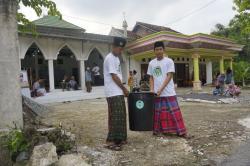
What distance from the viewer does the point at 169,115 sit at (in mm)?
5141

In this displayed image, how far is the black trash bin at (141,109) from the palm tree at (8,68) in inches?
73.8

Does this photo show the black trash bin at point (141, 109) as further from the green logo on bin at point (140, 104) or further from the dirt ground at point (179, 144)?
the dirt ground at point (179, 144)

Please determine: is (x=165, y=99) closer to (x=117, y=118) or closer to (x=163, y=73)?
(x=163, y=73)

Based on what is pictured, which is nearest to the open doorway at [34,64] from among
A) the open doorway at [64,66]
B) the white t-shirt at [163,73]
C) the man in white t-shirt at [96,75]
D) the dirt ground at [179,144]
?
the open doorway at [64,66]

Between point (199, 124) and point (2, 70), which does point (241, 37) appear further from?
point (2, 70)

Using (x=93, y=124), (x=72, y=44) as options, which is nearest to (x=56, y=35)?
(x=72, y=44)

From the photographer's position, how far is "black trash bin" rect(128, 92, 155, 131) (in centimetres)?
480

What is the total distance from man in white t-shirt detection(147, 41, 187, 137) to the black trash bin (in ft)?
1.00

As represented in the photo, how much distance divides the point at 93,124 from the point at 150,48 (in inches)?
467

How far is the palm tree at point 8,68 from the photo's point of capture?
4.98m

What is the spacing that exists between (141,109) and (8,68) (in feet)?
7.61

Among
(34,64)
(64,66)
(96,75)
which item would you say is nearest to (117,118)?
(96,75)

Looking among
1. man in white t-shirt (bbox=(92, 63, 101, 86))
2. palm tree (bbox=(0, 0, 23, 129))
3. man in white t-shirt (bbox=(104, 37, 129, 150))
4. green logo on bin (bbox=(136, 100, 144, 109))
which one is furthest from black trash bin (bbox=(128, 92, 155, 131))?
man in white t-shirt (bbox=(92, 63, 101, 86))

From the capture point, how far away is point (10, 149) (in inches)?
159
